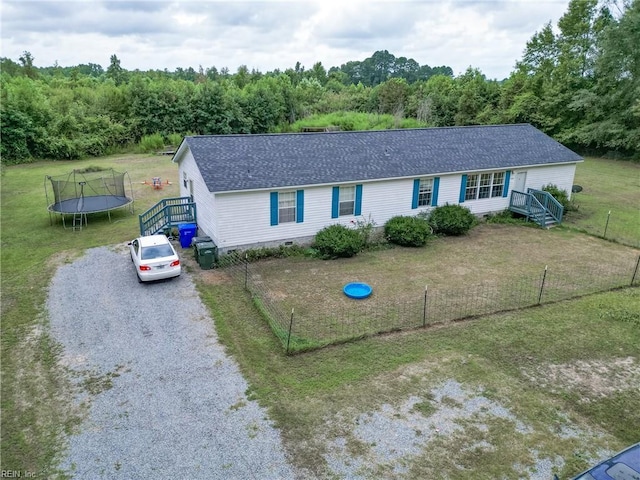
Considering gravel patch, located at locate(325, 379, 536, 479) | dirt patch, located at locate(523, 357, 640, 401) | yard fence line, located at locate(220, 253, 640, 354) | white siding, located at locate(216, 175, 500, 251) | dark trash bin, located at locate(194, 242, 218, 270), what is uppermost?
white siding, located at locate(216, 175, 500, 251)

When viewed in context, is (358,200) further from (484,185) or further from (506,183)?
(506,183)

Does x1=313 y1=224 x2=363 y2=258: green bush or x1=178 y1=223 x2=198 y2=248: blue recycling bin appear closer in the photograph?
x1=313 y1=224 x2=363 y2=258: green bush

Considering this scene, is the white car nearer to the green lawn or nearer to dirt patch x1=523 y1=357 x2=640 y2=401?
dirt patch x1=523 y1=357 x2=640 y2=401

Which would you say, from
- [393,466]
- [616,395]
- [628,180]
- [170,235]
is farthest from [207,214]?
[628,180]

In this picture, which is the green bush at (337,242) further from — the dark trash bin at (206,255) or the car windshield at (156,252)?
the car windshield at (156,252)

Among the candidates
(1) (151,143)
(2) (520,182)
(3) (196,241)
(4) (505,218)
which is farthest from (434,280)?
(1) (151,143)

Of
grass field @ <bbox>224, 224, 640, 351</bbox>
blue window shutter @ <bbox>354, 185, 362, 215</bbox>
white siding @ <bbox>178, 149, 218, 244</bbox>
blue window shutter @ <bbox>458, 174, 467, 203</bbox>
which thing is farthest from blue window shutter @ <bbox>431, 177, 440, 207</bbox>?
white siding @ <bbox>178, 149, 218, 244</bbox>

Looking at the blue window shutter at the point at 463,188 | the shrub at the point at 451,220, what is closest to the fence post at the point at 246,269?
the shrub at the point at 451,220

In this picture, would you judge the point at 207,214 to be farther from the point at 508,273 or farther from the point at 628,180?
the point at 628,180
